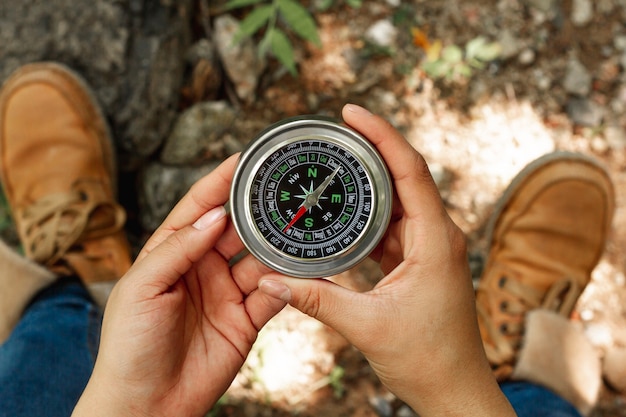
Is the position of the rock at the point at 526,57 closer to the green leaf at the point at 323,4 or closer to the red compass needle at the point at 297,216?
the green leaf at the point at 323,4

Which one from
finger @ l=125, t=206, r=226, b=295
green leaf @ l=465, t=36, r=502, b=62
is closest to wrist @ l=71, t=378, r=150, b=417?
finger @ l=125, t=206, r=226, b=295

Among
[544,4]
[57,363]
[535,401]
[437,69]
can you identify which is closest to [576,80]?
[544,4]

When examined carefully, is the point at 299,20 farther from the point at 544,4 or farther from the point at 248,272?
the point at 544,4

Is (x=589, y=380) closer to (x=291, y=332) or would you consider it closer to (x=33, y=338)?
(x=291, y=332)

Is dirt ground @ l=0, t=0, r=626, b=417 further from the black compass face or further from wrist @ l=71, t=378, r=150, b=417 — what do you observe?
wrist @ l=71, t=378, r=150, b=417

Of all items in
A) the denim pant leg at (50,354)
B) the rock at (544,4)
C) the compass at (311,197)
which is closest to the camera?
the compass at (311,197)

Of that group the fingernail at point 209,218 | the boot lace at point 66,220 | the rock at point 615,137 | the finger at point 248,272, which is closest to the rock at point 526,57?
the rock at point 615,137
